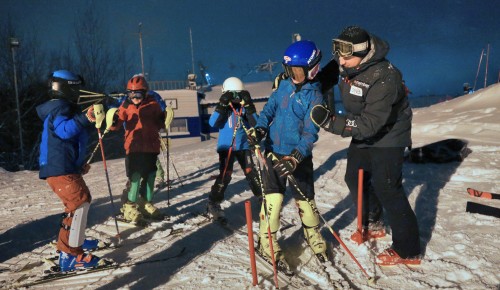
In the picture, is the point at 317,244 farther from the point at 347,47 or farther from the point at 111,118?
the point at 111,118

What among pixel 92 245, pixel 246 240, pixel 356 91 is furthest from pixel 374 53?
pixel 92 245

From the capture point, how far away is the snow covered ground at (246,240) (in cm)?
315

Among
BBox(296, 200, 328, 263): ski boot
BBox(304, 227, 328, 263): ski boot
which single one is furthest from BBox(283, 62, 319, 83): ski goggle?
BBox(304, 227, 328, 263): ski boot

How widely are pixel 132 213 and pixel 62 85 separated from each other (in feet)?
6.71

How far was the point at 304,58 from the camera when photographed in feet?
10.6

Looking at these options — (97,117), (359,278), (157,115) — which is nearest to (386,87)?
(359,278)

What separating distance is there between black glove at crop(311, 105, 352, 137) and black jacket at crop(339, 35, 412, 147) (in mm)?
27

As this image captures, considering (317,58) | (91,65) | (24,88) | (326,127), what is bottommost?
(326,127)

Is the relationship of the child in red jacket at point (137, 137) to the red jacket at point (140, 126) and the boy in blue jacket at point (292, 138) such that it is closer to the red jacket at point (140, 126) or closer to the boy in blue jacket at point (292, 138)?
the red jacket at point (140, 126)

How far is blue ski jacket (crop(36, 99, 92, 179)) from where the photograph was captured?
338cm

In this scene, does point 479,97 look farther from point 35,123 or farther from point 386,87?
point 35,123

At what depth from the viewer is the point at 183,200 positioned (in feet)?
20.5

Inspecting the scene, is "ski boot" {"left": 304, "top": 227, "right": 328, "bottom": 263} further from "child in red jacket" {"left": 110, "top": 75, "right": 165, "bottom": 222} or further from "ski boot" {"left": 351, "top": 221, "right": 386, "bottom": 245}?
"child in red jacket" {"left": 110, "top": 75, "right": 165, "bottom": 222}

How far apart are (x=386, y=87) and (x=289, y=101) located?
2.95ft
